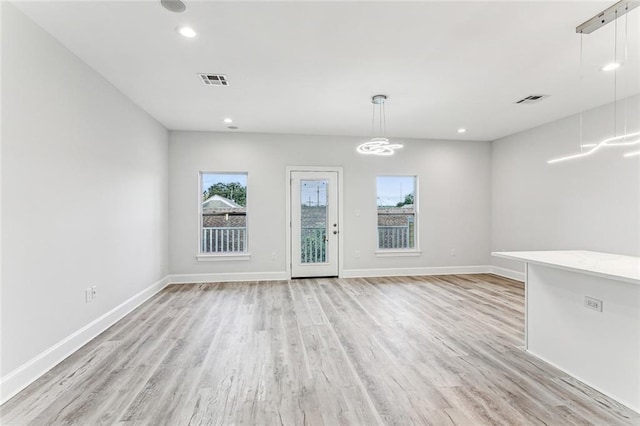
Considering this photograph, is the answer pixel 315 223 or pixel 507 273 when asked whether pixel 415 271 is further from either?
pixel 315 223

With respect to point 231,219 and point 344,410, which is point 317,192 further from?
point 344,410

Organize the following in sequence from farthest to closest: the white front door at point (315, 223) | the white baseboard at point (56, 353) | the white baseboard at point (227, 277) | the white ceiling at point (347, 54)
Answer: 1. the white front door at point (315, 223)
2. the white baseboard at point (227, 277)
3. the white ceiling at point (347, 54)
4. the white baseboard at point (56, 353)

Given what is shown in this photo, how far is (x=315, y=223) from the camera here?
5.98 meters

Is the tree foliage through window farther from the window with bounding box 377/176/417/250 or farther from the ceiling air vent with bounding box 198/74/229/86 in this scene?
the window with bounding box 377/176/417/250

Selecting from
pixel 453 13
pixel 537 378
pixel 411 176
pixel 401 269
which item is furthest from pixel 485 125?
pixel 537 378

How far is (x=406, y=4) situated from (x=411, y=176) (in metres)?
4.38

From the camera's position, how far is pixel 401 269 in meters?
6.17

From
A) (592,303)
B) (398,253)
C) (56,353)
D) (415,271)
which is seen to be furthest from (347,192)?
(56,353)

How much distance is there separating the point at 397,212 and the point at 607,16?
170 inches

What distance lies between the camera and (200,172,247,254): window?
5.78m

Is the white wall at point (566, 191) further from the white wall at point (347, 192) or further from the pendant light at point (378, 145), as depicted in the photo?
the pendant light at point (378, 145)

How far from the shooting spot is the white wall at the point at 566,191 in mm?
3953

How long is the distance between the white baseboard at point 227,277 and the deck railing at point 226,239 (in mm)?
467

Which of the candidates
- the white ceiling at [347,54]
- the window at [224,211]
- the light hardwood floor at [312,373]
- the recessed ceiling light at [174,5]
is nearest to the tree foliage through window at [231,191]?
the window at [224,211]
